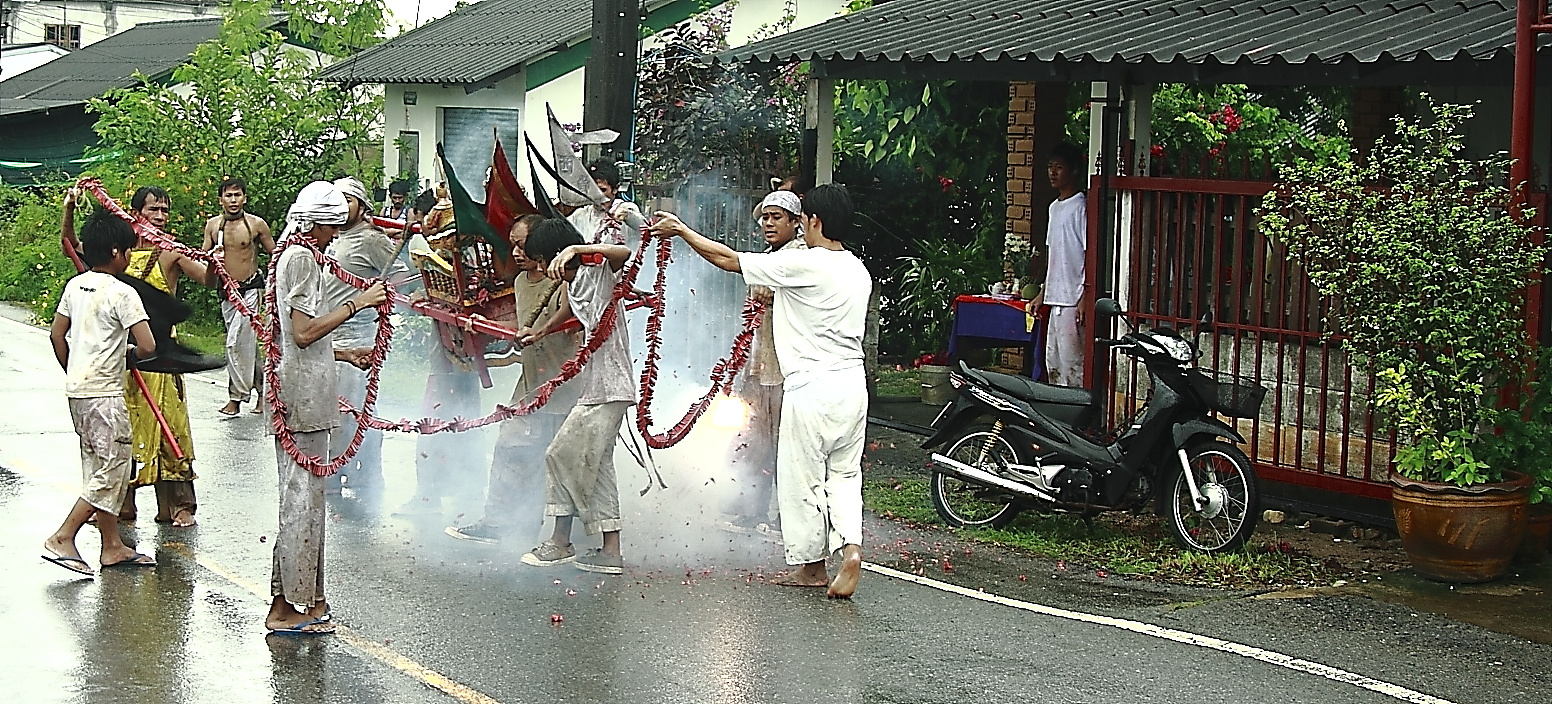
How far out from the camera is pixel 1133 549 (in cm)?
951

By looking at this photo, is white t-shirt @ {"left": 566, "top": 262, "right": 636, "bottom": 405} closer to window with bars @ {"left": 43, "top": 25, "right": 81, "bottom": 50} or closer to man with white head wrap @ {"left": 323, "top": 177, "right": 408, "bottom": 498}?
man with white head wrap @ {"left": 323, "top": 177, "right": 408, "bottom": 498}

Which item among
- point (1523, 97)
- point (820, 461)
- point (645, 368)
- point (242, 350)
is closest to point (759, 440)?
point (645, 368)

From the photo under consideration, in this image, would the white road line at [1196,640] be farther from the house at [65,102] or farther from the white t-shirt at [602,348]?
the house at [65,102]

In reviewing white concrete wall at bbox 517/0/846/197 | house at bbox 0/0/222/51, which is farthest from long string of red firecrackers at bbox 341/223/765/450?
house at bbox 0/0/222/51

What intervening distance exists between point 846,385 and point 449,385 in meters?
3.55

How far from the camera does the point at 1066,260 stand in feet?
39.4

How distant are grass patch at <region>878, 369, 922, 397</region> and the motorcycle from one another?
5.12 m

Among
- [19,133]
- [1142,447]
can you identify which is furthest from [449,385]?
[19,133]

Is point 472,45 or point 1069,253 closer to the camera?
point 1069,253

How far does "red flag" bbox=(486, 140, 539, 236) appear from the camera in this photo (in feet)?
32.4

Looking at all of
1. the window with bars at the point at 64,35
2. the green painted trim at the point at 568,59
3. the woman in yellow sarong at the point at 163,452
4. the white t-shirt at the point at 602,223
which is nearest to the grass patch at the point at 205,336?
the green painted trim at the point at 568,59

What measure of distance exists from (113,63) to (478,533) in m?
34.2

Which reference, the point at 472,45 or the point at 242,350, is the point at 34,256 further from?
the point at 242,350

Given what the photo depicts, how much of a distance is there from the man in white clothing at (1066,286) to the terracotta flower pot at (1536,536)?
3.27 m
